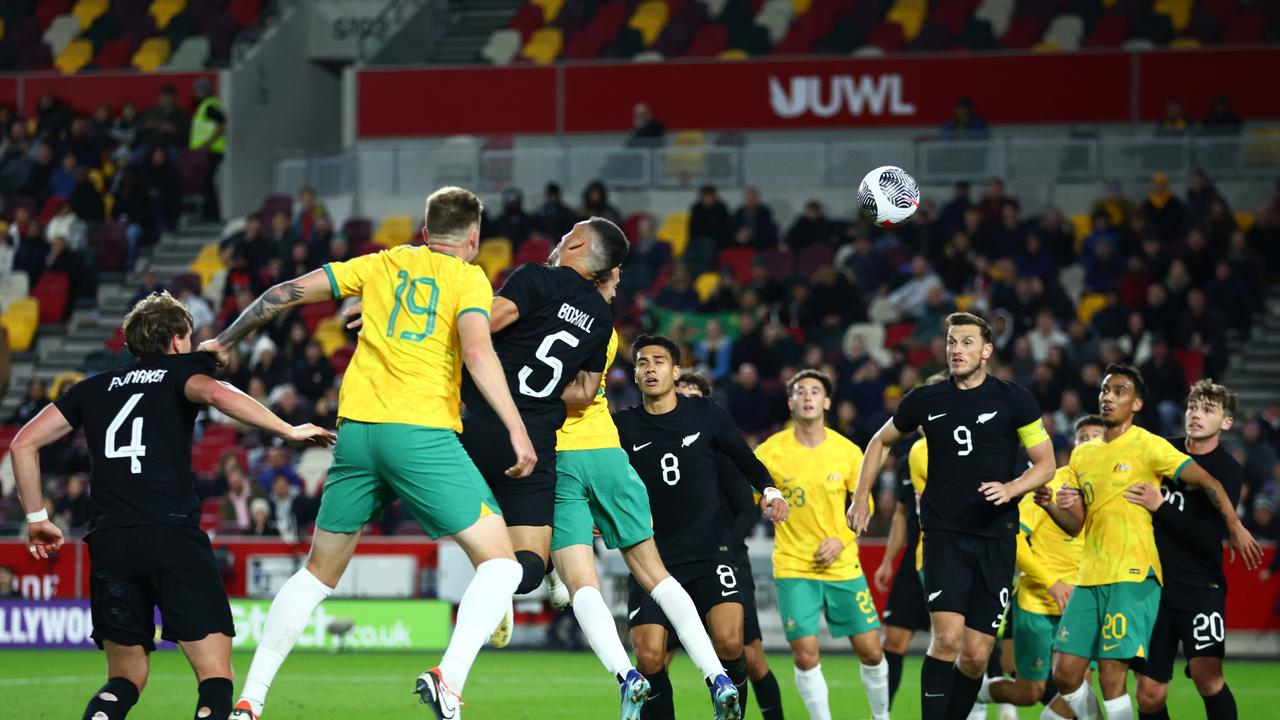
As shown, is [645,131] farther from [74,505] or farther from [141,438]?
[141,438]

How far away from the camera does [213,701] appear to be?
7.71 m

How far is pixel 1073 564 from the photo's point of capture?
11.3m

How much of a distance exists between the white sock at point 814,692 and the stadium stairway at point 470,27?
2023cm

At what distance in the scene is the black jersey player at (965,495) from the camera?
9648mm

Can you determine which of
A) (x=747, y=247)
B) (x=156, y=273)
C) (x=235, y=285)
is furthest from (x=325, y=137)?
(x=747, y=247)

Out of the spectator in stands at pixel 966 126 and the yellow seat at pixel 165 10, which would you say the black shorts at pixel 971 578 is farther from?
the yellow seat at pixel 165 10

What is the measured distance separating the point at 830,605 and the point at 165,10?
23.9m

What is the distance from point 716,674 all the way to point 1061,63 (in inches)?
750

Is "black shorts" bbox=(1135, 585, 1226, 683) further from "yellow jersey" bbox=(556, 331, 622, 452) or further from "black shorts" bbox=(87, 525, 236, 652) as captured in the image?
"black shorts" bbox=(87, 525, 236, 652)

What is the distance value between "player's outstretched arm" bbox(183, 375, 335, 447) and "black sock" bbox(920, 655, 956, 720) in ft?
12.4

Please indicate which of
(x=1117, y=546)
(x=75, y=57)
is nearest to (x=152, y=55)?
(x=75, y=57)

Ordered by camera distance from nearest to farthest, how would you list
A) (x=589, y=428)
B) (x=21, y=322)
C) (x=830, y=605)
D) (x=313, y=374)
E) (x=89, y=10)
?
(x=589, y=428) → (x=830, y=605) → (x=313, y=374) → (x=21, y=322) → (x=89, y=10)

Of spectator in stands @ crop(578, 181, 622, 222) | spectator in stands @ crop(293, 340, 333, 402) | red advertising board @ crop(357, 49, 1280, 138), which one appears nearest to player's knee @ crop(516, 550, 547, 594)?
spectator in stands @ crop(293, 340, 333, 402)

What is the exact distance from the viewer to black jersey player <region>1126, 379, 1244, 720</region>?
9.66 m
